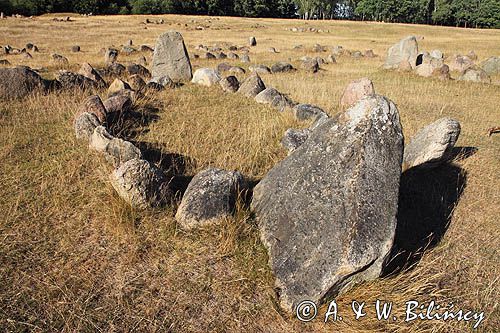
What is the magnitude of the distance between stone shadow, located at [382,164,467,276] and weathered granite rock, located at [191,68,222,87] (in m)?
8.46

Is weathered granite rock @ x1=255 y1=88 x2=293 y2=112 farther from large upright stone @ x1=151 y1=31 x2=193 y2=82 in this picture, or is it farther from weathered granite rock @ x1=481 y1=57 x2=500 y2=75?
weathered granite rock @ x1=481 y1=57 x2=500 y2=75

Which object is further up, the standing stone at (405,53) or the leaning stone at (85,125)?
the standing stone at (405,53)

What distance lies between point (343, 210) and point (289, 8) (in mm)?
92486

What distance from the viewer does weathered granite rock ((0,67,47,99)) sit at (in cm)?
991

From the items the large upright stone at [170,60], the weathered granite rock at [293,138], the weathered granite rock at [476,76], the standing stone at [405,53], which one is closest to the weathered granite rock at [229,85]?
the large upright stone at [170,60]

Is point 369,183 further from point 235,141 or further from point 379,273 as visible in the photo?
point 235,141

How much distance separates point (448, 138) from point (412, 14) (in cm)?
9071

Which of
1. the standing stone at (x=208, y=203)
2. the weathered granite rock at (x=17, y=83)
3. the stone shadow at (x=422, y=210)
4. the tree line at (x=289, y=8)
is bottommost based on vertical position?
the stone shadow at (x=422, y=210)

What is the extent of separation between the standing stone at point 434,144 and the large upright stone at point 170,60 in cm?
990

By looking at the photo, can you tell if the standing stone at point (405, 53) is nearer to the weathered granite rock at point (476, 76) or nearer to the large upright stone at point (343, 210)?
the weathered granite rock at point (476, 76)

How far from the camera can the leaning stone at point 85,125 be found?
7.26 m

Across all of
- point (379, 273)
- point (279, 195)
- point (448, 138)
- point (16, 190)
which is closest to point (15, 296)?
point (16, 190)

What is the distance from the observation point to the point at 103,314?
11.4ft

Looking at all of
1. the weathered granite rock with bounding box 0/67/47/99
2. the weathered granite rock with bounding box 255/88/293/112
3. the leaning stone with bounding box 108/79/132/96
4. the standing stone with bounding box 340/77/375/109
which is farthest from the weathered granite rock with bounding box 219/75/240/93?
the weathered granite rock with bounding box 0/67/47/99
